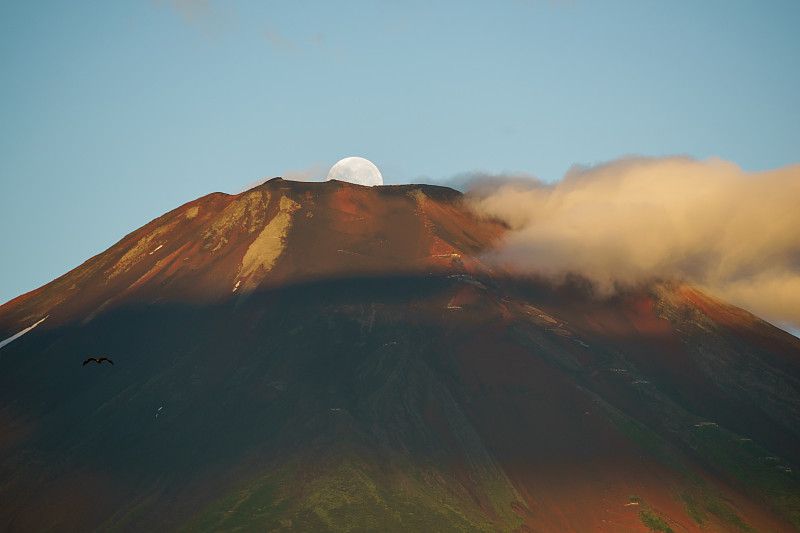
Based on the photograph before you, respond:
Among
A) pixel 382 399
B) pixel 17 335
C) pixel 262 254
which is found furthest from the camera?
pixel 262 254

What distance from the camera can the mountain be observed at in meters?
135

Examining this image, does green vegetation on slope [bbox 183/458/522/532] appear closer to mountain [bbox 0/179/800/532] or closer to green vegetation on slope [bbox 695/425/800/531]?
mountain [bbox 0/179/800/532]

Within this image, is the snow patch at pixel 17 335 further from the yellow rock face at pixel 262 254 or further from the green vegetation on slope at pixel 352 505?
the green vegetation on slope at pixel 352 505

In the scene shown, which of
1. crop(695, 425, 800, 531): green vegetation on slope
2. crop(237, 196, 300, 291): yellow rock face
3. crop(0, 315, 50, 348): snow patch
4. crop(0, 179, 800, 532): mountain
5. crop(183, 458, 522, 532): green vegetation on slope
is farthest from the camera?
crop(237, 196, 300, 291): yellow rock face

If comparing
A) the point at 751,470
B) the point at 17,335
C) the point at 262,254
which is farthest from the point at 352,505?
the point at 17,335

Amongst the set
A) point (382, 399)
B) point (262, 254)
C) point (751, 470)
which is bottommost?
point (751, 470)

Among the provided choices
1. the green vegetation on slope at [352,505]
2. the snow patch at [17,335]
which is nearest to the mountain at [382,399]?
the green vegetation on slope at [352,505]

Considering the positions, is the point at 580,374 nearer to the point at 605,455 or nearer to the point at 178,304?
the point at 605,455

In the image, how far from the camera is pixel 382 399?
513ft

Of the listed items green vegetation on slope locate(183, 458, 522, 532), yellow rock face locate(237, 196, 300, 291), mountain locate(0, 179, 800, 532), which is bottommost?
green vegetation on slope locate(183, 458, 522, 532)

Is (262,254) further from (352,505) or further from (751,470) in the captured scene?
(751,470)

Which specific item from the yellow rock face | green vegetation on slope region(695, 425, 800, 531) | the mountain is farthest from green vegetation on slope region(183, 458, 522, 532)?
the yellow rock face

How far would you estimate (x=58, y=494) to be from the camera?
5463 inches

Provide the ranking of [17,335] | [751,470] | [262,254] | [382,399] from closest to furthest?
[751,470]
[382,399]
[17,335]
[262,254]
